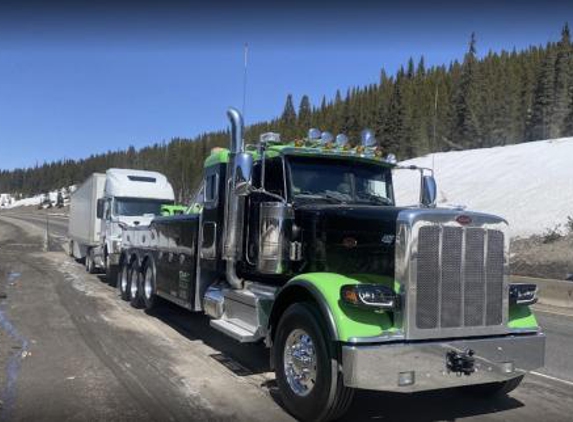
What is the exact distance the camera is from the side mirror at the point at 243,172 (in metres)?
6.80

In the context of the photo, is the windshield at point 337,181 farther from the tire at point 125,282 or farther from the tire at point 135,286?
the tire at point 125,282

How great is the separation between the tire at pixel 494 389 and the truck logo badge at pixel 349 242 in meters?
2.04

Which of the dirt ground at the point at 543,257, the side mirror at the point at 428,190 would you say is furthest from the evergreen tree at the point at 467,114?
the side mirror at the point at 428,190

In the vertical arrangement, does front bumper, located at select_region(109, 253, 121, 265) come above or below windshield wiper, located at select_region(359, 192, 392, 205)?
below

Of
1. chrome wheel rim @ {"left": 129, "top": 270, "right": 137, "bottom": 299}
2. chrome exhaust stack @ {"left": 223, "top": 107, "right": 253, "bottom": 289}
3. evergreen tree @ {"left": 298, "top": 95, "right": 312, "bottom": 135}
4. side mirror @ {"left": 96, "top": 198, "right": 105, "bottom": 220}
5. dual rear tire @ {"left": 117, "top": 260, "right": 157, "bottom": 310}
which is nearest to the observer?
chrome exhaust stack @ {"left": 223, "top": 107, "right": 253, "bottom": 289}

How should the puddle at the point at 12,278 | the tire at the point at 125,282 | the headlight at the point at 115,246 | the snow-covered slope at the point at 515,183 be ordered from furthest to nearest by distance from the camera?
1. the snow-covered slope at the point at 515,183
2. the headlight at the point at 115,246
3. the puddle at the point at 12,278
4. the tire at the point at 125,282

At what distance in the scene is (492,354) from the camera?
5473 mm

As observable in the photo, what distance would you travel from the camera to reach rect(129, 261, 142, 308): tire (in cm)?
1220

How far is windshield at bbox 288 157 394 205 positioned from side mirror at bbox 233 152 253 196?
51 cm

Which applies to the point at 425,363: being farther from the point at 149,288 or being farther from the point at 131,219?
the point at 131,219

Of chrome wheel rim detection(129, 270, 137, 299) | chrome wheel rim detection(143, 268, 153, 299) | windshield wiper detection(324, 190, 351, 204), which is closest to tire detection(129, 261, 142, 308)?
chrome wheel rim detection(129, 270, 137, 299)

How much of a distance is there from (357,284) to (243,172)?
6.94 feet

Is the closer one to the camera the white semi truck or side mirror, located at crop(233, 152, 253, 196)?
side mirror, located at crop(233, 152, 253, 196)

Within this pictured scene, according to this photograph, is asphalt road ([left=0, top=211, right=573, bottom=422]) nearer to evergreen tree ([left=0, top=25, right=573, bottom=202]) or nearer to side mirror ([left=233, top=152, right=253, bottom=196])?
side mirror ([left=233, top=152, right=253, bottom=196])
